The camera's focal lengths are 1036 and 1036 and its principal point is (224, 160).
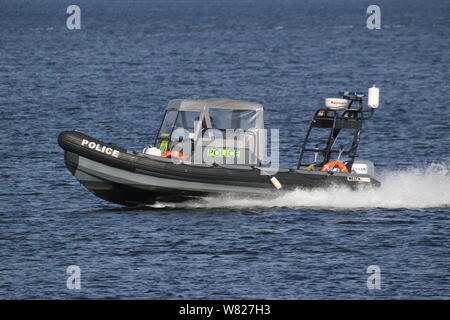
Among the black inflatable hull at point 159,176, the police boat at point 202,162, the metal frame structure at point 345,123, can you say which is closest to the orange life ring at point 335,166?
the police boat at point 202,162

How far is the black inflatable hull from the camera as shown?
20.2 metres

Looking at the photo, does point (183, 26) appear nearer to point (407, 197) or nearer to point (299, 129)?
point (299, 129)

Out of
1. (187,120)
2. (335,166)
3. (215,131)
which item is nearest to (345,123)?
(335,166)

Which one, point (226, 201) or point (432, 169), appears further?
point (432, 169)

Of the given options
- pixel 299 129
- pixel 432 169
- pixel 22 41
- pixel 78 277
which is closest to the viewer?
pixel 78 277

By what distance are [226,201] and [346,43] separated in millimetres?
67374

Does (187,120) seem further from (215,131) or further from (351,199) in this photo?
(351,199)

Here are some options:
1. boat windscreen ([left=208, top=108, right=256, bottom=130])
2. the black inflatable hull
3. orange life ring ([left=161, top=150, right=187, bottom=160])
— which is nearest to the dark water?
the black inflatable hull

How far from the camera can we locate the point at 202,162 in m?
20.7

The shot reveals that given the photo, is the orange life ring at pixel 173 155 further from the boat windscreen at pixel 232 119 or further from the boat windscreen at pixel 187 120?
the boat windscreen at pixel 232 119

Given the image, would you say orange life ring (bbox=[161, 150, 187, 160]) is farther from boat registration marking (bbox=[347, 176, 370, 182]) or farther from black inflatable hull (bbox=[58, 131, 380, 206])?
boat registration marking (bbox=[347, 176, 370, 182])

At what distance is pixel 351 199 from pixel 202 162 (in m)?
3.12
